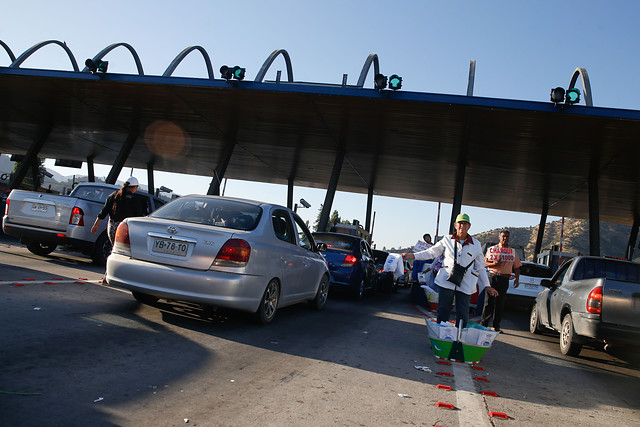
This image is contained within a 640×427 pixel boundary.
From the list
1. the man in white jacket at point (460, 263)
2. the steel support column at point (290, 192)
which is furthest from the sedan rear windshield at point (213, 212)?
the steel support column at point (290, 192)

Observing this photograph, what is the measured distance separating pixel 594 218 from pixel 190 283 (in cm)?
2247

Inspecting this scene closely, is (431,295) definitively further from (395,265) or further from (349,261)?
(395,265)

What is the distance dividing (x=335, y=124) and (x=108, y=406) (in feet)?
60.5

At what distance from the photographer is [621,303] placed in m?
7.11

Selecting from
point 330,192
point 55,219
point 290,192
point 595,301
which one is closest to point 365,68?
point 330,192

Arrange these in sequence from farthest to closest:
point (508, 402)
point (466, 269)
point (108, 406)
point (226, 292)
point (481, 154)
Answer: point (481, 154)
point (466, 269)
point (226, 292)
point (508, 402)
point (108, 406)

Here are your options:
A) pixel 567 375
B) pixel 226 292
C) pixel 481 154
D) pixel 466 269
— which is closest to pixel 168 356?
pixel 226 292

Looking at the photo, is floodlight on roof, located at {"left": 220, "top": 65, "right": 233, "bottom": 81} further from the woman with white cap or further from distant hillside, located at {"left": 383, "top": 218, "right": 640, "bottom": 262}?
distant hillside, located at {"left": 383, "top": 218, "right": 640, "bottom": 262}

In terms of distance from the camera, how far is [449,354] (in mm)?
6391

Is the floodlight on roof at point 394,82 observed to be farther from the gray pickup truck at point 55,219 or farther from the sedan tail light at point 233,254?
the sedan tail light at point 233,254

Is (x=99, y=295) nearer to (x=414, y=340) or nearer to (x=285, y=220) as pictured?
(x=285, y=220)

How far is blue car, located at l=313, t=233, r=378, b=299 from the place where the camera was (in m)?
12.6

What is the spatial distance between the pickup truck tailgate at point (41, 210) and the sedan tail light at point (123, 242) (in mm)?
5076

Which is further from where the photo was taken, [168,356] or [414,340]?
[414,340]
